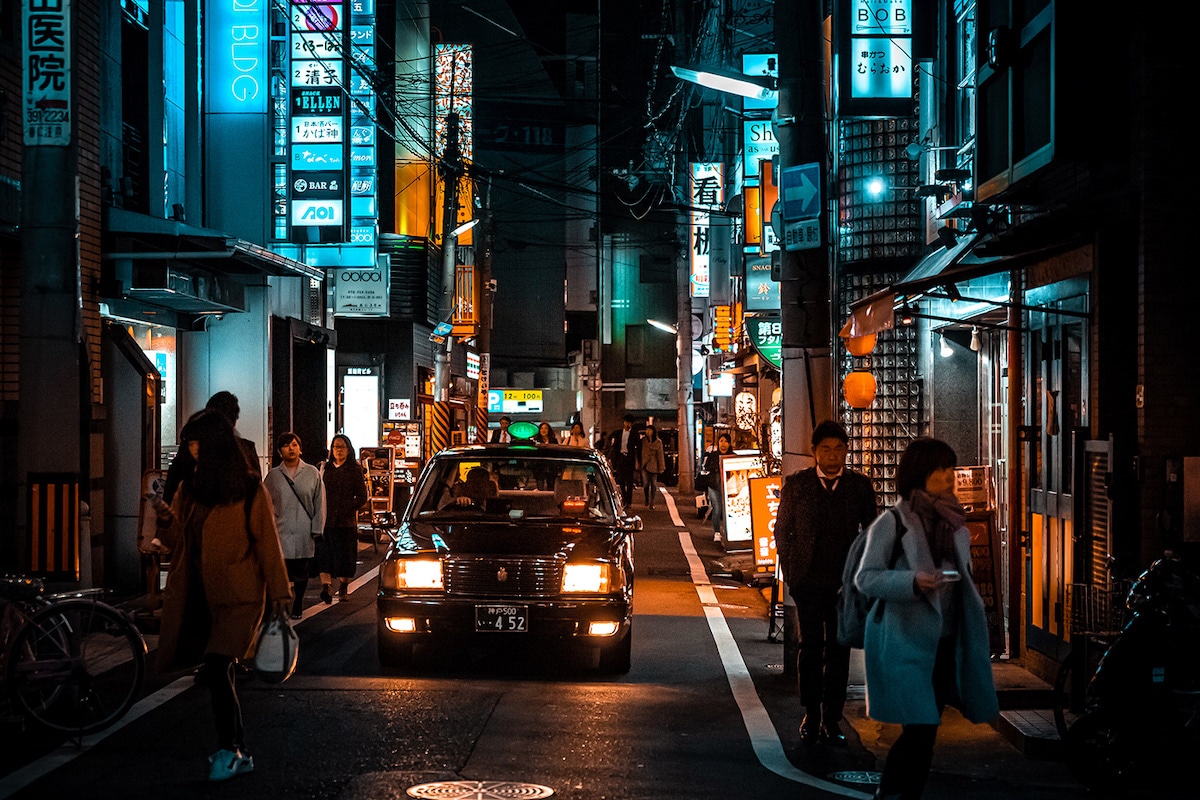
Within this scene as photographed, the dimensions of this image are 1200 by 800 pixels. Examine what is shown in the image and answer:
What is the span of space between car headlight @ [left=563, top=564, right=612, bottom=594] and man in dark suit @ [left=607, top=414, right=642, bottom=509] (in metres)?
18.8

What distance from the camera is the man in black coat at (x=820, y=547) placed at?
8203 mm

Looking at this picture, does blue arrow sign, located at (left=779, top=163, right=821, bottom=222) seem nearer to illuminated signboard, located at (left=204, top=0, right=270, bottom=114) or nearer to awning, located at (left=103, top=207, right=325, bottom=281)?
awning, located at (left=103, top=207, right=325, bottom=281)

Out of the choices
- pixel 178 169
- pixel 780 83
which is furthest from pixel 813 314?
pixel 178 169

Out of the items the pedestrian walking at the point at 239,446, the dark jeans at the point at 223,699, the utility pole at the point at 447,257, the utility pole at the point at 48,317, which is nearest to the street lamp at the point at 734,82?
the utility pole at the point at 48,317

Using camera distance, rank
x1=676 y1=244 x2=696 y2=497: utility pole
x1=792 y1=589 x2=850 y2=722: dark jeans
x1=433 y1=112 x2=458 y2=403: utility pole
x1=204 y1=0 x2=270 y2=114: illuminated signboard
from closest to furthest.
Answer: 1. x1=792 y1=589 x2=850 y2=722: dark jeans
2. x1=204 y1=0 x2=270 y2=114: illuminated signboard
3. x1=433 y1=112 x2=458 y2=403: utility pole
4. x1=676 y1=244 x2=696 y2=497: utility pole

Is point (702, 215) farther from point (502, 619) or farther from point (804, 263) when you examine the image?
point (502, 619)

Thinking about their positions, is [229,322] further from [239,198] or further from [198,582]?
[198,582]

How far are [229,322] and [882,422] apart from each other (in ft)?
38.2

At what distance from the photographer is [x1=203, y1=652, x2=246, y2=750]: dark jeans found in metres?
6.89

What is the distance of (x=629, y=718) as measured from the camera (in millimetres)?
8758

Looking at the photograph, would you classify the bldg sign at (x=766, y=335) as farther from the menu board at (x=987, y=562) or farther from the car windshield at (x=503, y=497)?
the menu board at (x=987, y=562)

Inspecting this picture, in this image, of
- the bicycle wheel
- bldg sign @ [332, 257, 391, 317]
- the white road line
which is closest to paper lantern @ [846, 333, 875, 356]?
the white road line

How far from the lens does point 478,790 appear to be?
6684 millimetres

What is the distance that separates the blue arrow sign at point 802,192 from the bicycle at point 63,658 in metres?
5.93
